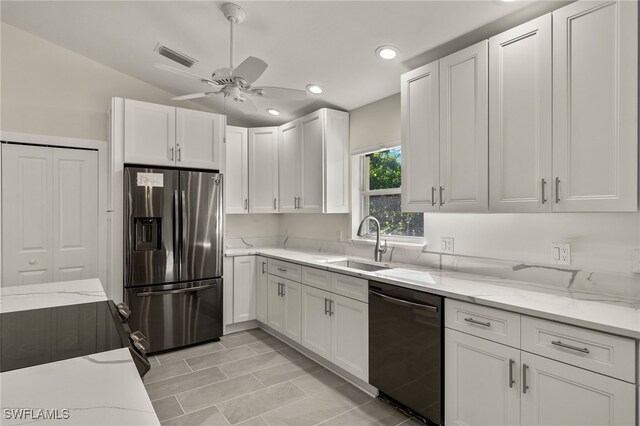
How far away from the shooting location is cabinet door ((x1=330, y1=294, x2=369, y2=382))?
101 inches

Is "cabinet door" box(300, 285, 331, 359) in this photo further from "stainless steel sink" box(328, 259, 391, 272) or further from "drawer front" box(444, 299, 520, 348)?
"drawer front" box(444, 299, 520, 348)

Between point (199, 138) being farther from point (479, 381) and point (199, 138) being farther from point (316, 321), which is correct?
point (479, 381)

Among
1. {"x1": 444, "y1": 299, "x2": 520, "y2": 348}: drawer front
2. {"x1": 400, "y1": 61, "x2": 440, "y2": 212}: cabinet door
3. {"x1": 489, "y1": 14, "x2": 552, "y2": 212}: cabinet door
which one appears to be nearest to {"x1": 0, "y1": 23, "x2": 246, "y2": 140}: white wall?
{"x1": 400, "y1": 61, "x2": 440, "y2": 212}: cabinet door

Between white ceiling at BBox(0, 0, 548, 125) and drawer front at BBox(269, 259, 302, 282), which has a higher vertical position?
white ceiling at BBox(0, 0, 548, 125)

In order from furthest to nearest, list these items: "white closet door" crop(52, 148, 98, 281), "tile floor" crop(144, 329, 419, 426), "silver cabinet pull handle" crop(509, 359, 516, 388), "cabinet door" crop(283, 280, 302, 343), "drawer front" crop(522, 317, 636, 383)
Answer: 1. "white closet door" crop(52, 148, 98, 281)
2. "cabinet door" crop(283, 280, 302, 343)
3. "tile floor" crop(144, 329, 419, 426)
4. "silver cabinet pull handle" crop(509, 359, 516, 388)
5. "drawer front" crop(522, 317, 636, 383)

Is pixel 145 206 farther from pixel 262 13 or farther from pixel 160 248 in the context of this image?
pixel 262 13

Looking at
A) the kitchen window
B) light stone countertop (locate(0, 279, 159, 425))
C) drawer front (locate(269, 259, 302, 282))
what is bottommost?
drawer front (locate(269, 259, 302, 282))

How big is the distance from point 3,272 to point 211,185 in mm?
2041

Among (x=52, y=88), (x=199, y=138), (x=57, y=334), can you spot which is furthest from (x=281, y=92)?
(x=52, y=88)

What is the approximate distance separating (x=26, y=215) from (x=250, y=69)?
286 cm

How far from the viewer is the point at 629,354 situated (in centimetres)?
133

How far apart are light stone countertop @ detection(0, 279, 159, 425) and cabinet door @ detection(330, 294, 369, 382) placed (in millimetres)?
1754

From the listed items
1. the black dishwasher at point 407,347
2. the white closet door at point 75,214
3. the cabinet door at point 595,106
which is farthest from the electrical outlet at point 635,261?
the white closet door at point 75,214

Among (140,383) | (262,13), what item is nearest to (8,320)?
(140,383)
